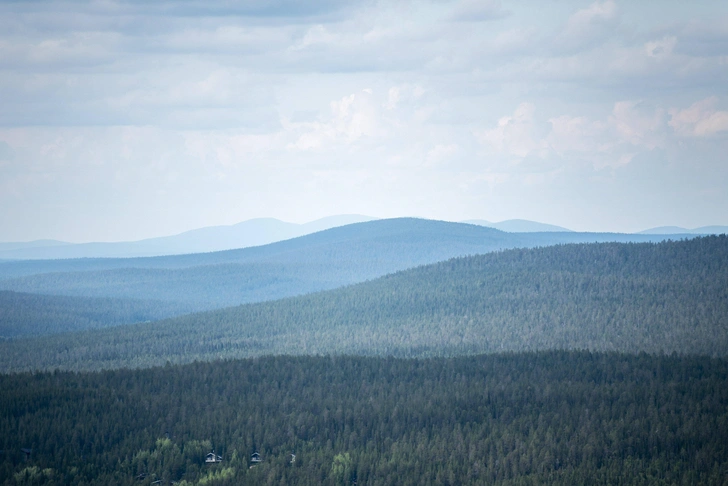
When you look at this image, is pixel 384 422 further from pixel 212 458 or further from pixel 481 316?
pixel 481 316

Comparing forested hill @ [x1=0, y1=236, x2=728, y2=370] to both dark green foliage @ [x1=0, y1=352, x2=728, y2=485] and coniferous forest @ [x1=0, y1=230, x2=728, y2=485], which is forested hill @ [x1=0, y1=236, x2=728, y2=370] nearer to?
coniferous forest @ [x1=0, y1=230, x2=728, y2=485]

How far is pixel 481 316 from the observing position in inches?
5655

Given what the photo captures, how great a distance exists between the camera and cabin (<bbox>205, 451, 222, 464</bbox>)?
7019cm

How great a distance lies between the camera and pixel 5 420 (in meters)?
74.9

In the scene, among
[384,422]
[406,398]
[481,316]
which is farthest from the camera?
[481,316]

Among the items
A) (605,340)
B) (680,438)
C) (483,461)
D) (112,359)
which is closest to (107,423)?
(483,461)

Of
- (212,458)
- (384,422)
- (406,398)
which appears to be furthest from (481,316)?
(212,458)

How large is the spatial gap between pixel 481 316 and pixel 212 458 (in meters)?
78.4

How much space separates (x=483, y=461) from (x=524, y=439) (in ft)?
18.2

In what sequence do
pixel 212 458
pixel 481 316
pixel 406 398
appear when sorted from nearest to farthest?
pixel 212 458
pixel 406 398
pixel 481 316

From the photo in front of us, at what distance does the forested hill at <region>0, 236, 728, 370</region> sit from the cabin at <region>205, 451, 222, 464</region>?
4836cm

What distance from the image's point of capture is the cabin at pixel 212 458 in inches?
2763

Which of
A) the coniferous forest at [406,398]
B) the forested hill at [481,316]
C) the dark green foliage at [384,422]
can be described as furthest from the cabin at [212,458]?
the forested hill at [481,316]

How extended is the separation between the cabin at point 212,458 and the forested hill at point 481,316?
48360mm
